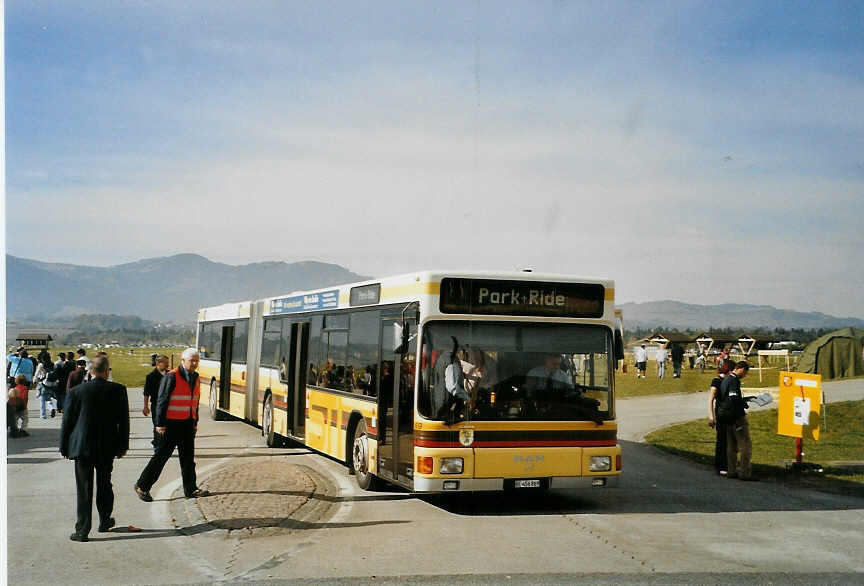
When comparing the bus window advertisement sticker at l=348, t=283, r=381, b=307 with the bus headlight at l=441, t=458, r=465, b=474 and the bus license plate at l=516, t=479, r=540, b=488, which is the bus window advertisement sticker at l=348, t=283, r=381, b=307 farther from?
the bus license plate at l=516, t=479, r=540, b=488

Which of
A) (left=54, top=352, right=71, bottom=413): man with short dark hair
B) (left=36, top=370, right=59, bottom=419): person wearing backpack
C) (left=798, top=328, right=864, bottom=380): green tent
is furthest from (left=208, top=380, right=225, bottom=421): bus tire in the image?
(left=798, top=328, right=864, bottom=380): green tent

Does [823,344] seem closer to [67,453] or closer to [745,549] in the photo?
[745,549]

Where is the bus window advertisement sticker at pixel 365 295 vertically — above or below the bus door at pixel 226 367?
above

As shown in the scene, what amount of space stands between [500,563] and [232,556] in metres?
2.56

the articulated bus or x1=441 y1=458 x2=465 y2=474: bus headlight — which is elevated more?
the articulated bus

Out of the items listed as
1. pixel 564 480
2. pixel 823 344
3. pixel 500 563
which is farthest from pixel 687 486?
pixel 823 344

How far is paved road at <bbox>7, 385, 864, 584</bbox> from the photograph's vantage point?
8.55 meters

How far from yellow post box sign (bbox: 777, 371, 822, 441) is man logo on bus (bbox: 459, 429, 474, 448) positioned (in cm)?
790

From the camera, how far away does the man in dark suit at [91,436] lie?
32.0 feet

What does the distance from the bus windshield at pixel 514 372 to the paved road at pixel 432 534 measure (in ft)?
4.33

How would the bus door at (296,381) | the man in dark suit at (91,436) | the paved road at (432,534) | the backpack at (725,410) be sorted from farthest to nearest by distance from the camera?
the bus door at (296,381) < the backpack at (725,410) < the man in dark suit at (91,436) < the paved road at (432,534)

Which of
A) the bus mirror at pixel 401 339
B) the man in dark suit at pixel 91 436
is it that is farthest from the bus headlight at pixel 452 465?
the man in dark suit at pixel 91 436

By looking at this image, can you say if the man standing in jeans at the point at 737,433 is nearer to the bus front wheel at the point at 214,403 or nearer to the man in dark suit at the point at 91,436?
the man in dark suit at the point at 91,436

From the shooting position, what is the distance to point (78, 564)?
875 cm
